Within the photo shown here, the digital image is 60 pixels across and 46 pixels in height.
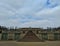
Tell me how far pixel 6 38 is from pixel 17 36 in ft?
12.0

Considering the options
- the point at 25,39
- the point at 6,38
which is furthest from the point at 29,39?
the point at 6,38

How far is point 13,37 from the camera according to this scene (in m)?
43.1

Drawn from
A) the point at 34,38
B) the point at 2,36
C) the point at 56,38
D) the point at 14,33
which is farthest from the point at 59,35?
the point at 2,36

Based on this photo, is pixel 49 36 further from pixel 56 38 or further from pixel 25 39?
pixel 25 39

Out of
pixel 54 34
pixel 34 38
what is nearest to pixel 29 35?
pixel 34 38

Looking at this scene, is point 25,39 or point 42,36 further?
point 42,36

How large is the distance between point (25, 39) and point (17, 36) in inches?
165

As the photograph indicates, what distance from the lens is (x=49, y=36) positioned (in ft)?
143

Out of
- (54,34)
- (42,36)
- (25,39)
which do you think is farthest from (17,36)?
(54,34)

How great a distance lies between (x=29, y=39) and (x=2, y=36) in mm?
9215

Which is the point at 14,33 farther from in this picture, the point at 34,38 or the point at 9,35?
the point at 34,38

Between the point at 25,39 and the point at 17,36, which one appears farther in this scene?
the point at 17,36

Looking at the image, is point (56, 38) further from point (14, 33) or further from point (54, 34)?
point (14, 33)

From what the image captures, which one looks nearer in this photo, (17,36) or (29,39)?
(29,39)
